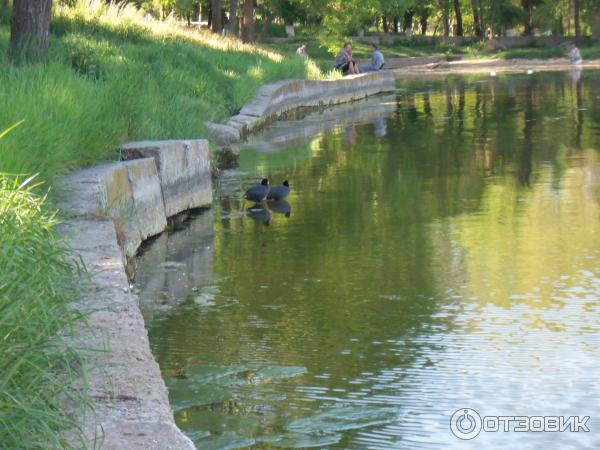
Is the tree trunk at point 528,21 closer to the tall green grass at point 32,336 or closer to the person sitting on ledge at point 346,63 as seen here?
the person sitting on ledge at point 346,63

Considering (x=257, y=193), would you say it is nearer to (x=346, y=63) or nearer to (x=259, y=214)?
(x=259, y=214)

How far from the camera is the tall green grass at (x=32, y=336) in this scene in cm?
414

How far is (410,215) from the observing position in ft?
42.7

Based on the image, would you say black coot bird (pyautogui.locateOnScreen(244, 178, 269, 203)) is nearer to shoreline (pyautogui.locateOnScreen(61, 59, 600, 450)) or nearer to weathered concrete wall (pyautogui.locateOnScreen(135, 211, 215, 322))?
shoreline (pyautogui.locateOnScreen(61, 59, 600, 450))

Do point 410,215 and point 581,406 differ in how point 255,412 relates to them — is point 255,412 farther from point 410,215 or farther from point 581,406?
point 410,215

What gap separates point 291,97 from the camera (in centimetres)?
2905

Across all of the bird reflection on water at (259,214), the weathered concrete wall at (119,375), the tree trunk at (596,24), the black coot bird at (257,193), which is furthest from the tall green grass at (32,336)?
the tree trunk at (596,24)

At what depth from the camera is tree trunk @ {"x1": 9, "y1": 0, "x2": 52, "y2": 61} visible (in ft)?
52.3

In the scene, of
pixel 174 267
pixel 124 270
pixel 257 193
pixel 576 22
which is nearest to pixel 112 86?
pixel 257 193

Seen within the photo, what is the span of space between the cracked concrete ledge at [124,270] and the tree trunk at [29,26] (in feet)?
10.6

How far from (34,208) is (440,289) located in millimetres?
3988

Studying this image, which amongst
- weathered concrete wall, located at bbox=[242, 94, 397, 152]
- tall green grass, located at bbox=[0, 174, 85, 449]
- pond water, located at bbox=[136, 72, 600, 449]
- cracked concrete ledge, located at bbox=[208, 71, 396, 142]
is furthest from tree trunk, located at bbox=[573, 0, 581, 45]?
tall green grass, located at bbox=[0, 174, 85, 449]

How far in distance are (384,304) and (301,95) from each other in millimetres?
21189

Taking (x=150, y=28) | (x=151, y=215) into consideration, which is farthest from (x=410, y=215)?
(x=150, y=28)
